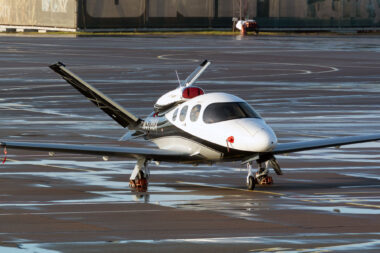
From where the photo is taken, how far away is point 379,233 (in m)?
19.1

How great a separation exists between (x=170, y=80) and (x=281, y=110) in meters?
19.1

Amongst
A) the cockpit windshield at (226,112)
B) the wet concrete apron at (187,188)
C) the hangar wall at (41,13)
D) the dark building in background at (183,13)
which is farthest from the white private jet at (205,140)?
the hangar wall at (41,13)

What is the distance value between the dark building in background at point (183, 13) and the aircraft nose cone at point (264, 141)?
12219 cm

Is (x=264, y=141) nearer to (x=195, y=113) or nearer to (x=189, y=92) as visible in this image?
(x=195, y=113)

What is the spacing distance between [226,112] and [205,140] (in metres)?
0.79

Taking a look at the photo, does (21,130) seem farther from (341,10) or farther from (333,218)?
(341,10)

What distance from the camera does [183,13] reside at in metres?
152

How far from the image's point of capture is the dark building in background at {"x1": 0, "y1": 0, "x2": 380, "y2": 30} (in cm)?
14688

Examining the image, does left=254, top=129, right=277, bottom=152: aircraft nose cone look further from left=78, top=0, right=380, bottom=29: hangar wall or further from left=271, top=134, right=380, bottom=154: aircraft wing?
left=78, top=0, right=380, bottom=29: hangar wall

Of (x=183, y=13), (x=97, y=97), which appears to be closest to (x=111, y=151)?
(x=97, y=97)

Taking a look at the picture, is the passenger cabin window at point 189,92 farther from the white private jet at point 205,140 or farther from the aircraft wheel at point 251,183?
the aircraft wheel at point 251,183

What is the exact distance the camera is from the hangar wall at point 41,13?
Answer: 147 meters

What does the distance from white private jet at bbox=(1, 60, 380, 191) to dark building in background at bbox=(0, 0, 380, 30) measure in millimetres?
119389

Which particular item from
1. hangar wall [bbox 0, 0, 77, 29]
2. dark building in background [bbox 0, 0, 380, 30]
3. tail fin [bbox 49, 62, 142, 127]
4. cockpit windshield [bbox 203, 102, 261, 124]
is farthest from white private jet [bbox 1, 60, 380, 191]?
hangar wall [bbox 0, 0, 77, 29]
